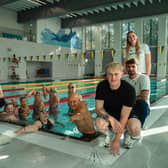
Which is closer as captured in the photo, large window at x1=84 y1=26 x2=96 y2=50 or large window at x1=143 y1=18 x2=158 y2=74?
large window at x1=143 y1=18 x2=158 y2=74

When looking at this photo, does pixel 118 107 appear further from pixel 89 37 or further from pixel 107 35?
pixel 89 37

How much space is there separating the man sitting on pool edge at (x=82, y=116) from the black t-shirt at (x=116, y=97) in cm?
48

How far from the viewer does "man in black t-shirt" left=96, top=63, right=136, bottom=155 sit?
5.50 ft

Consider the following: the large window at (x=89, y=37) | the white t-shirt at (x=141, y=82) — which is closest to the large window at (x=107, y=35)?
the large window at (x=89, y=37)

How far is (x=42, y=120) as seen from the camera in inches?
111

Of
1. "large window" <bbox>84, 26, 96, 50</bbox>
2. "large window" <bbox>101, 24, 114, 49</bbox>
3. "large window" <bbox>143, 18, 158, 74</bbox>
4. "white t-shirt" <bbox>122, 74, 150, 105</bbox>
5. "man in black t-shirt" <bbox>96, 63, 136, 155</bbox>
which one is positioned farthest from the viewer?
"large window" <bbox>84, 26, 96, 50</bbox>

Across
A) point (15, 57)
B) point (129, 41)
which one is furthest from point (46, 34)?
point (129, 41)

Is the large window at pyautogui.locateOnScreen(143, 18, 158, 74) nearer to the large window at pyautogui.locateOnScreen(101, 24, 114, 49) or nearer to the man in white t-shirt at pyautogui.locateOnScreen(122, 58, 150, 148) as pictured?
the large window at pyautogui.locateOnScreen(101, 24, 114, 49)

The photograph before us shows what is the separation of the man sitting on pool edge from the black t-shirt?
48 centimetres

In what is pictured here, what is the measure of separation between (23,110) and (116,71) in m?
2.73

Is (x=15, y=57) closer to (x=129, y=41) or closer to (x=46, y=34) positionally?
(x=46, y=34)

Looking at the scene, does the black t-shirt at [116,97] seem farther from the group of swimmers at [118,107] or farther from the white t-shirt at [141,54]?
the white t-shirt at [141,54]

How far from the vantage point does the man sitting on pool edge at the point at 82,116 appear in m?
2.29

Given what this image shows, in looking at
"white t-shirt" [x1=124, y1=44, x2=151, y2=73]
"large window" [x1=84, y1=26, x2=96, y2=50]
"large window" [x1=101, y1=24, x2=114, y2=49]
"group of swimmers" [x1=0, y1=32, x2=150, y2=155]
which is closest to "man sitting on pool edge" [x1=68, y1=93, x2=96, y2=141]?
"group of swimmers" [x1=0, y1=32, x2=150, y2=155]
